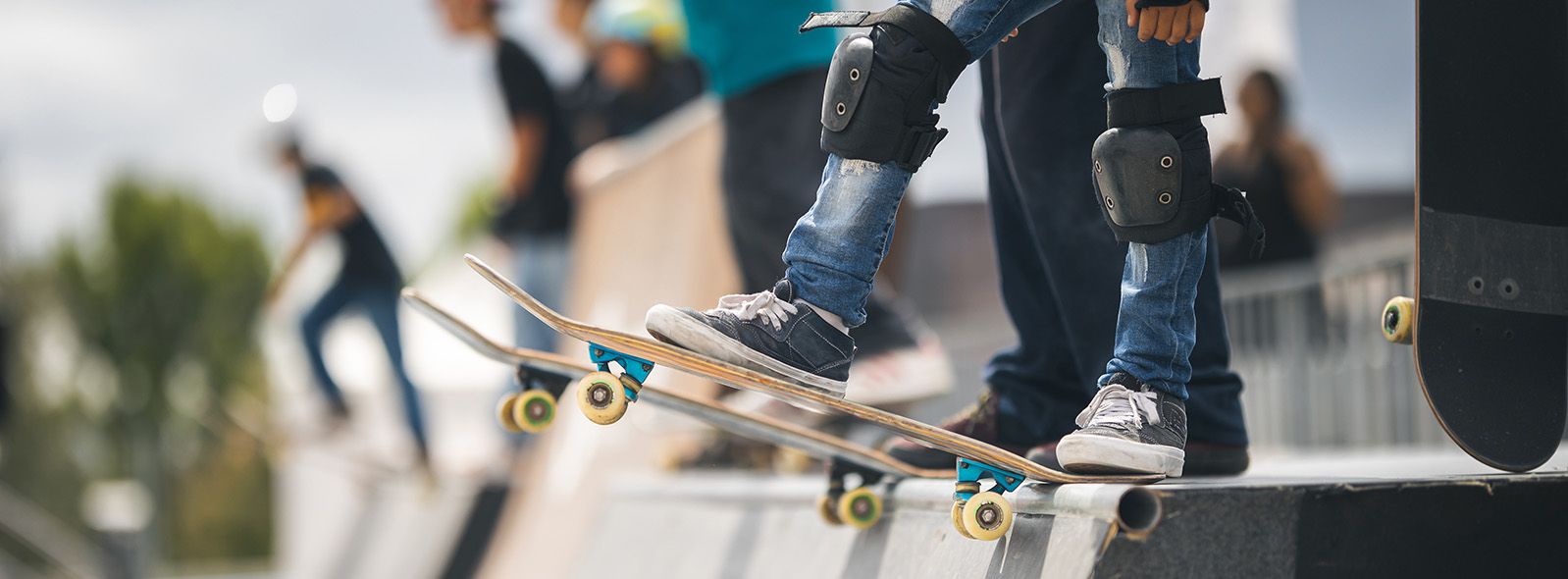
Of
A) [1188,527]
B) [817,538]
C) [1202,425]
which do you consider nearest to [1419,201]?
[1202,425]

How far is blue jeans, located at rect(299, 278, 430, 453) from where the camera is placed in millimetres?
7359

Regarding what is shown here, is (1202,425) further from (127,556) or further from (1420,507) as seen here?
(127,556)

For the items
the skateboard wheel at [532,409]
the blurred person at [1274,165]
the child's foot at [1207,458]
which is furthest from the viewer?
the blurred person at [1274,165]

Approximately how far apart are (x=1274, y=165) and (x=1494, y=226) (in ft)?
11.9

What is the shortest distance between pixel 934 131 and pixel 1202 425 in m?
0.67

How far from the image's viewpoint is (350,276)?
7.58 m

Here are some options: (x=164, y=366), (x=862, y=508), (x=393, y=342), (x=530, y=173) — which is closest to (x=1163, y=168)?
(x=862, y=508)

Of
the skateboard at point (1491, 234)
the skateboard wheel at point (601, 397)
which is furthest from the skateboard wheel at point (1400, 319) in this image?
the skateboard wheel at point (601, 397)

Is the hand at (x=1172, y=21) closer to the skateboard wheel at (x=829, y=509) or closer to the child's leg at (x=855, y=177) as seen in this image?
the child's leg at (x=855, y=177)

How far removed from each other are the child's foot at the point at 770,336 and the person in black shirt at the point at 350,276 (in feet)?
18.5

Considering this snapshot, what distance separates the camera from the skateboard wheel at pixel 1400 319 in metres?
2.08

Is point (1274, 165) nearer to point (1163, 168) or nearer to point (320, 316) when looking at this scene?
point (1163, 168)

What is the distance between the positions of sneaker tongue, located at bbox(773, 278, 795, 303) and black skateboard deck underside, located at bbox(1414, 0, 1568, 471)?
92 centimetres

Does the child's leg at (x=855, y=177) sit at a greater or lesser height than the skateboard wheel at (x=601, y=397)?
greater
